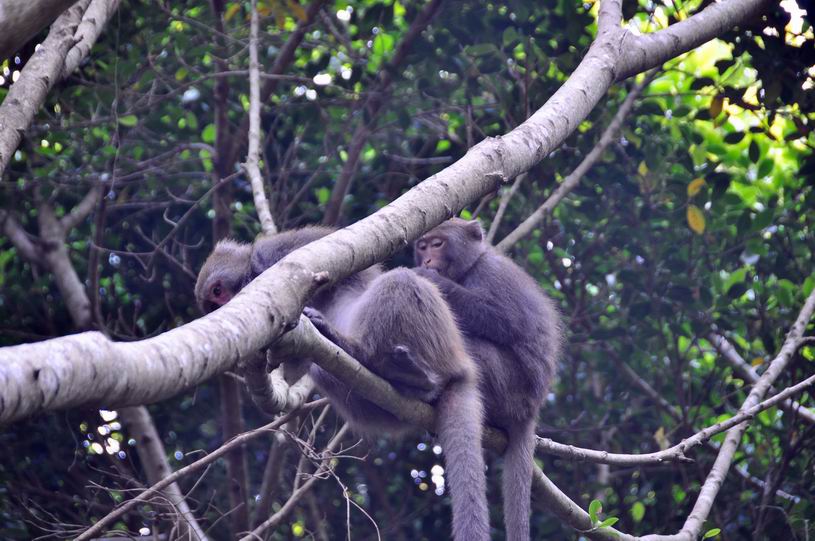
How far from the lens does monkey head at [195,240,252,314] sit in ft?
15.3

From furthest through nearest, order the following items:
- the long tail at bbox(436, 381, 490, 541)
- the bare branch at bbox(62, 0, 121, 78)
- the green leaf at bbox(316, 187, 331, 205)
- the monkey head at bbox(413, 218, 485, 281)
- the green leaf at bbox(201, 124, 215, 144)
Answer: the green leaf at bbox(201, 124, 215, 144) < the green leaf at bbox(316, 187, 331, 205) < the monkey head at bbox(413, 218, 485, 281) < the bare branch at bbox(62, 0, 121, 78) < the long tail at bbox(436, 381, 490, 541)

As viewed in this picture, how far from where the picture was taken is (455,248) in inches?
206

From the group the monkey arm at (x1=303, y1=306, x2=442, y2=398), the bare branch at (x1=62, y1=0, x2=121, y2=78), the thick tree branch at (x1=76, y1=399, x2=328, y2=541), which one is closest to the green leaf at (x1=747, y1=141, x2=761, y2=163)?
the monkey arm at (x1=303, y1=306, x2=442, y2=398)

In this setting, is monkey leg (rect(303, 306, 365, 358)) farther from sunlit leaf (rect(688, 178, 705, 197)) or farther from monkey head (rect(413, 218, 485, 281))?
sunlit leaf (rect(688, 178, 705, 197))

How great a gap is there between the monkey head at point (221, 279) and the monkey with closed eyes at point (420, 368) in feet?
2.00

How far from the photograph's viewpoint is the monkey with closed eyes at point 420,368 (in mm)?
3633

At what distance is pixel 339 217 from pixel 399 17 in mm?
1910

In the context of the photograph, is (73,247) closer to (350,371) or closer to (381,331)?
(381,331)

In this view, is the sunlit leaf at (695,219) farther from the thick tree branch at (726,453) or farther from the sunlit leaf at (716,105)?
the thick tree branch at (726,453)

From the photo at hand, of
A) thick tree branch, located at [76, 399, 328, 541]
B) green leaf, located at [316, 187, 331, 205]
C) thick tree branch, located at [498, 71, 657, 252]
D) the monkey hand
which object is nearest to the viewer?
thick tree branch, located at [76, 399, 328, 541]

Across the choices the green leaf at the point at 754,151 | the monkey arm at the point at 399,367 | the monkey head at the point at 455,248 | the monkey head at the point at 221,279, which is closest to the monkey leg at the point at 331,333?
the monkey arm at the point at 399,367

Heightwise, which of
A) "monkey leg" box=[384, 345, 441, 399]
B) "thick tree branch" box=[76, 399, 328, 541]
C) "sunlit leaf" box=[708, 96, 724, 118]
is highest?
"sunlit leaf" box=[708, 96, 724, 118]

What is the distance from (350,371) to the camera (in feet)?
10.9

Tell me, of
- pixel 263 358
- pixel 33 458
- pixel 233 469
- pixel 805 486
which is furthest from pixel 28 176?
pixel 805 486
